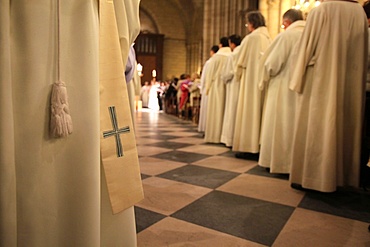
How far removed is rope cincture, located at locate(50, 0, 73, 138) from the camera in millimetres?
948

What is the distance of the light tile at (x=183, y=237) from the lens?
1619 millimetres

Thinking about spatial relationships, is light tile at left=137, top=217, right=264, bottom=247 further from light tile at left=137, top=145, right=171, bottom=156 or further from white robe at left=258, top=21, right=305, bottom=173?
light tile at left=137, top=145, right=171, bottom=156

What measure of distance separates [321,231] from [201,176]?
136 cm

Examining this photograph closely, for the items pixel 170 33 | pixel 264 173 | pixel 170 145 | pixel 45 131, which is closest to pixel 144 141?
pixel 170 145

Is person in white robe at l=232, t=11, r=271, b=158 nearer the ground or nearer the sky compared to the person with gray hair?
nearer the ground

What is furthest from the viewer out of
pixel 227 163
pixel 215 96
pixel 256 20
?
pixel 215 96

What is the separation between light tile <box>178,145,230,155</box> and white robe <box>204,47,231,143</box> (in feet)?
1.39

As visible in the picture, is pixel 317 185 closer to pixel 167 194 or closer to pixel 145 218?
pixel 167 194

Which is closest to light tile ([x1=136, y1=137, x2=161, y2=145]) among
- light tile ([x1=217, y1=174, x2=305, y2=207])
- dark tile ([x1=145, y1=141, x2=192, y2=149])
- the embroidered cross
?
dark tile ([x1=145, y1=141, x2=192, y2=149])

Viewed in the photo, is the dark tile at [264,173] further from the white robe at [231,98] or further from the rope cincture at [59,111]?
the rope cincture at [59,111]

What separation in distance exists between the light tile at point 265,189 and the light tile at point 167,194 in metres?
0.28

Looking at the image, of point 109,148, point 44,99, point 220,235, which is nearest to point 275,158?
point 220,235

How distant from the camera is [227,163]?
3.68 metres

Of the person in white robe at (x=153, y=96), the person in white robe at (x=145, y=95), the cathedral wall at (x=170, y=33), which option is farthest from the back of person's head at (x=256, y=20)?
the cathedral wall at (x=170, y=33)
